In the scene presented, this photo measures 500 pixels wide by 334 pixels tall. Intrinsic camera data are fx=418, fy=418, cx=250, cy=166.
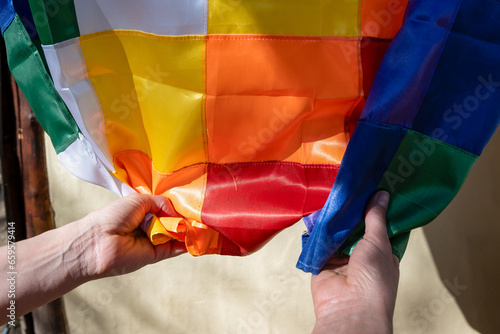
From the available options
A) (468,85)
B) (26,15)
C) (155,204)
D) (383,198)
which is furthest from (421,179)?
(26,15)

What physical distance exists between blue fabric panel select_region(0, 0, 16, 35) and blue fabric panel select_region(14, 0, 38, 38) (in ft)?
0.04

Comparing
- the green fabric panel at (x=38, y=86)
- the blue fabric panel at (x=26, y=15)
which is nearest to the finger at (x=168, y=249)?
the green fabric panel at (x=38, y=86)

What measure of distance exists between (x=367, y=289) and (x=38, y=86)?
786 millimetres

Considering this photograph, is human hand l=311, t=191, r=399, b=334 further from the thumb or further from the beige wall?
the beige wall

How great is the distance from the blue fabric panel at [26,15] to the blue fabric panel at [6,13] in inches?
0.5

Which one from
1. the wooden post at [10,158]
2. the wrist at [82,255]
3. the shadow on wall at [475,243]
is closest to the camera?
the wrist at [82,255]

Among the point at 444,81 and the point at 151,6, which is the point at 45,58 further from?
the point at 444,81

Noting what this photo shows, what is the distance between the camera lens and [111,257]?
2.89ft

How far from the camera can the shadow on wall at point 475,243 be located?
1.18 metres

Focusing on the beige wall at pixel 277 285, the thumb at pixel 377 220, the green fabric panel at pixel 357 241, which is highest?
the thumb at pixel 377 220

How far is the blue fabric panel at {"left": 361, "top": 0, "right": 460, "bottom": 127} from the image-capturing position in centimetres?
70

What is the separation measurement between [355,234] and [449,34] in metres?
0.38

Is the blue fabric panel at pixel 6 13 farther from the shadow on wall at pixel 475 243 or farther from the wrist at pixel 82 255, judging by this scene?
the shadow on wall at pixel 475 243

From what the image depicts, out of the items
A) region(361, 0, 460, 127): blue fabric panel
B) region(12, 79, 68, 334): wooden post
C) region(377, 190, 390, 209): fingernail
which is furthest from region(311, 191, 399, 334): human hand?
region(12, 79, 68, 334): wooden post
